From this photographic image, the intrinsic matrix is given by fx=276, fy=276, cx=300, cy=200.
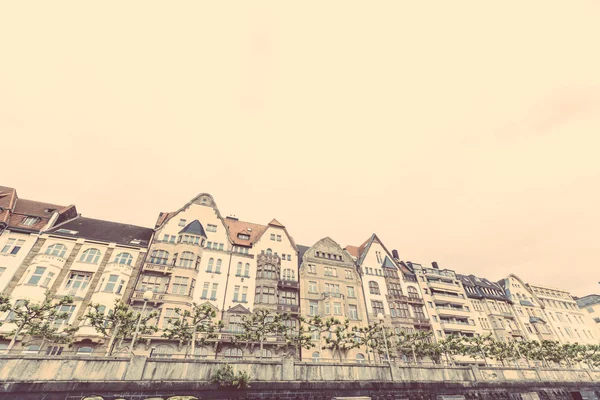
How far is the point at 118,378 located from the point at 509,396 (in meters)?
38.6

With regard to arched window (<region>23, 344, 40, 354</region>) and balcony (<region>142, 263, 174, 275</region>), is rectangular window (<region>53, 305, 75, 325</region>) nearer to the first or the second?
arched window (<region>23, 344, 40, 354</region>)

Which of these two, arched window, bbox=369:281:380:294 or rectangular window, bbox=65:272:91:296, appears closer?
rectangular window, bbox=65:272:91:296

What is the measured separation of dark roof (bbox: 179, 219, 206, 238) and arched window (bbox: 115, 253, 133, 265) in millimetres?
6970

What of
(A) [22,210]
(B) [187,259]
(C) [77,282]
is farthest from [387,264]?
(A) [22,210]

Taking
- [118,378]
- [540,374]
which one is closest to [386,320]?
[540,374]

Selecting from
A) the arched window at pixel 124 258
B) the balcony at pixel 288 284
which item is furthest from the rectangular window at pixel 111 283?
the balcony at pixel 288 284

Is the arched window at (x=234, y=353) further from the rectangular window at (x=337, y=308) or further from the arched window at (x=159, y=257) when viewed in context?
the rectangular window at (x=337, y=308)

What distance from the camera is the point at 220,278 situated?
38094 millimetres

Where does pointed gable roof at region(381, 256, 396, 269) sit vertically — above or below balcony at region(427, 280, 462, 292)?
above

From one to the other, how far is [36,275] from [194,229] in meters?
17.3

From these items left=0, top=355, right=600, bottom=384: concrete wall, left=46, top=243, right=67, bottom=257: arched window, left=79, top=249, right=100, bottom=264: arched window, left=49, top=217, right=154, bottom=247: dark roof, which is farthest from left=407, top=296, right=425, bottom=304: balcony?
left=46, top=243, right=67, bottom=257: arched window

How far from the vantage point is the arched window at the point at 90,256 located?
3388cm

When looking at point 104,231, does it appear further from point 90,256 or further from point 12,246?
point 12,246

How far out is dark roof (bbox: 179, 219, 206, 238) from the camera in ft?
131
